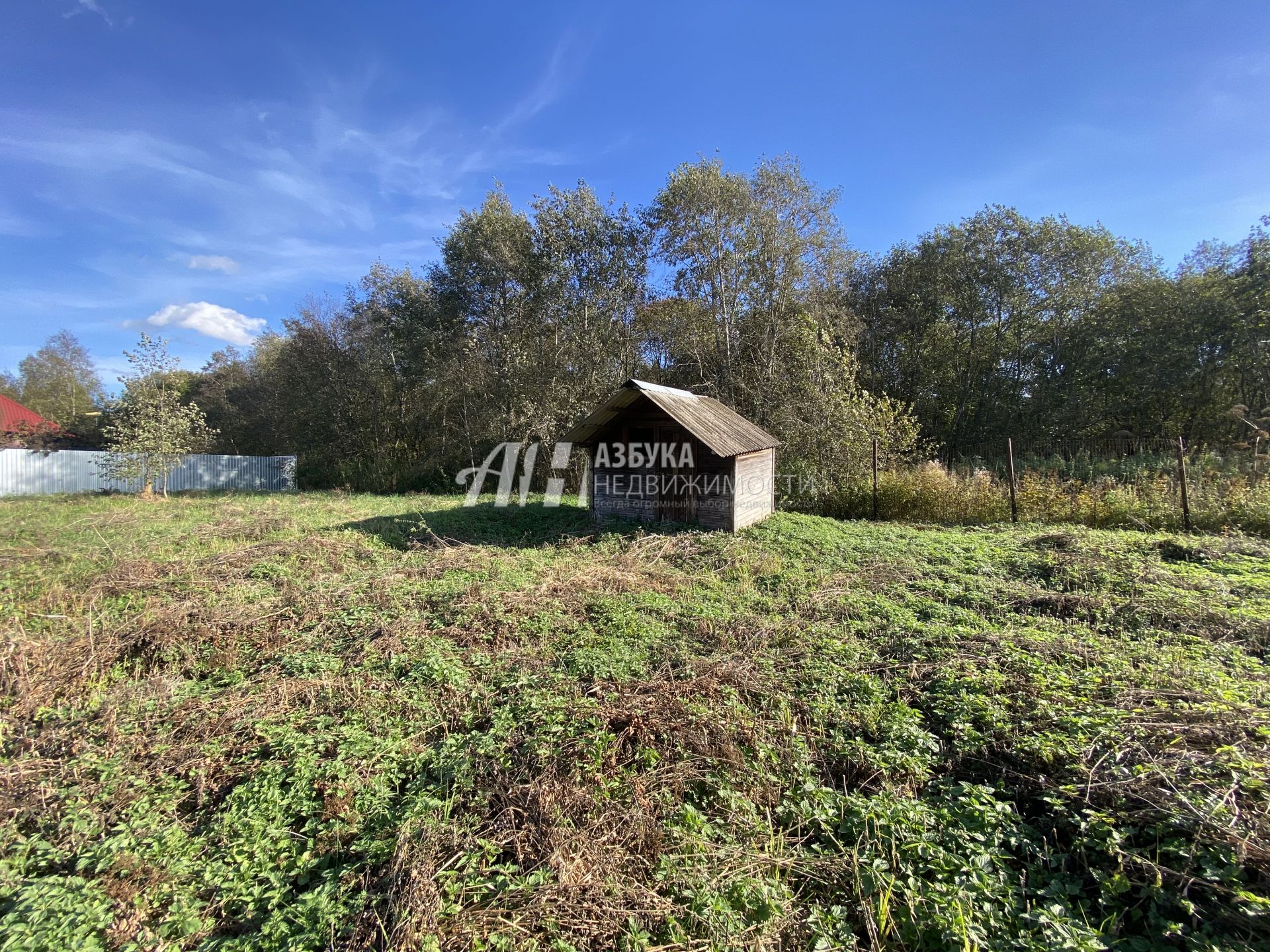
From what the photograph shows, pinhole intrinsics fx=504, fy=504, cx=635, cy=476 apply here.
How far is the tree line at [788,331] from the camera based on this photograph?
48.9 ft

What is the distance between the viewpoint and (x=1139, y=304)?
16.2 meters

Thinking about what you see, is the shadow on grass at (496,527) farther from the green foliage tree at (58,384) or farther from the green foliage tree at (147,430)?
the green foliage tree at (58,384)

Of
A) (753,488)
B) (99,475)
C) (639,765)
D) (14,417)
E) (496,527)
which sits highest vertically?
(14,417)

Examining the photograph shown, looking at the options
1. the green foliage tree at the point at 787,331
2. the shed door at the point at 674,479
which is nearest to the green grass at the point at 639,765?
the shed door at the point at 674,479

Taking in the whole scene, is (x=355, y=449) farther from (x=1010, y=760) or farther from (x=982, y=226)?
(x=982, y=226)

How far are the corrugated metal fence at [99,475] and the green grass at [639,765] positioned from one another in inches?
634

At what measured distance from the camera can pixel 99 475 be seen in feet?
56.2

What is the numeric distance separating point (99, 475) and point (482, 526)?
1626 cm

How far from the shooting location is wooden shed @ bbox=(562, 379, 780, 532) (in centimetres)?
941

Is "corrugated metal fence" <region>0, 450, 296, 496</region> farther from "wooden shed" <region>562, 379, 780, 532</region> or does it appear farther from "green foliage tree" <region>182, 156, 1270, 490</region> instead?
"wooden shed" <region>562, 379, 780, 532</region>

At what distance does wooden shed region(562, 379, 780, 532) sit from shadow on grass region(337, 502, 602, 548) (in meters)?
1.01

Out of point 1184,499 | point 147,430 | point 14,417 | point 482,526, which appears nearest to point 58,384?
→ point 14,417

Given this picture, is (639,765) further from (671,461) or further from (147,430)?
(147,430)

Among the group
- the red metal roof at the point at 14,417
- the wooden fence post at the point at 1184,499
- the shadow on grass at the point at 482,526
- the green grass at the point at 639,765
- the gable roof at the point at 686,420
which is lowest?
the green grass at the point at 639,765
